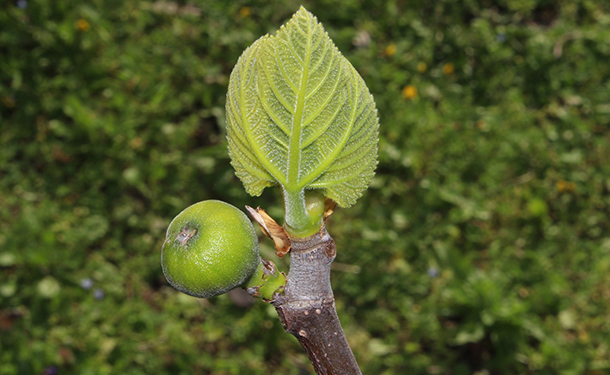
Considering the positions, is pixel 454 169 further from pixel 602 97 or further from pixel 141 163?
pixel 141 163

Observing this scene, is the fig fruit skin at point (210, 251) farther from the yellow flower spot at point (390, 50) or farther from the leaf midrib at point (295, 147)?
the yellow flower spot at point (390, 50)

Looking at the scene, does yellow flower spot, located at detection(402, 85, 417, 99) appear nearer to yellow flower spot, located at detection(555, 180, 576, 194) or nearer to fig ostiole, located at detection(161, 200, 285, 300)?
yellow flower spot, located at detection(555, 180, 576, 194)

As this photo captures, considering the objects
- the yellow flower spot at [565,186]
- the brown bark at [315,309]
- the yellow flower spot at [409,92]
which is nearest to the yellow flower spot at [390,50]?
the yellow flower spot at [409,92]

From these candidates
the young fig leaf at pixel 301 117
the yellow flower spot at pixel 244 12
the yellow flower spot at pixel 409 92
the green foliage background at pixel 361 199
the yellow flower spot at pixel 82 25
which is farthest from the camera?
the yellow flower spot at pixel 244 12

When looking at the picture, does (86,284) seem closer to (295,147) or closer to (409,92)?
(409,92)

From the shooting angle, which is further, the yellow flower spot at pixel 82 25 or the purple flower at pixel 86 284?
the yellow flower spot at pixel 82 25
